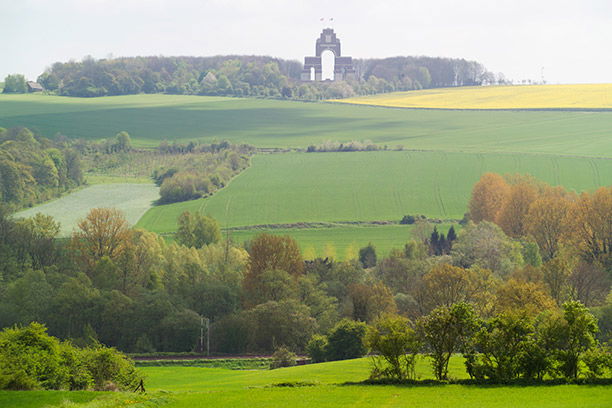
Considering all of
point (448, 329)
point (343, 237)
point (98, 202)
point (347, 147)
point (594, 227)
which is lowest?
point (343, 237)

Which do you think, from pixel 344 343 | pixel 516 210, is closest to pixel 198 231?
pixel 516 210

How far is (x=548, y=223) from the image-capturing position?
3147 inches

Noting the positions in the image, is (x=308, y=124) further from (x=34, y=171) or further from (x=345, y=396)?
(x=345, y=396)

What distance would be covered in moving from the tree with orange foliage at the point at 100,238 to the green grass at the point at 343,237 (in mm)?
11482

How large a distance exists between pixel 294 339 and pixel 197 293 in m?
9.80

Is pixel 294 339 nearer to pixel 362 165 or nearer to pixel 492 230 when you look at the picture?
pixel 492 230

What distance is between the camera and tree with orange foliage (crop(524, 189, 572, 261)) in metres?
79.0

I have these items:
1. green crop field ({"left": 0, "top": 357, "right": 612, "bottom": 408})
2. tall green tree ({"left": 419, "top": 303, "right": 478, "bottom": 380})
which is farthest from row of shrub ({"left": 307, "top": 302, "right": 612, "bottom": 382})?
green crop field ({"left": 0, "top": 357, "right": 612, "bottom": 408})

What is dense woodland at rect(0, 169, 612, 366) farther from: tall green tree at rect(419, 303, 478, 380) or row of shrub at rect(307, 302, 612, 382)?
row of shrub at rect(307, 302, 612, 382)

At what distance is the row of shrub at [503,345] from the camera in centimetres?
3516

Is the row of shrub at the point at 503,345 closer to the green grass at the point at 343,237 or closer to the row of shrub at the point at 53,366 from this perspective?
the row of shrub at the point at 53,366

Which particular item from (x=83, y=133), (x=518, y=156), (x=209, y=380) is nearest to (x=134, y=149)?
(x=83, y=133)

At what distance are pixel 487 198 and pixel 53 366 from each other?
6177cm

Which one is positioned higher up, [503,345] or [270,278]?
[503,345]
